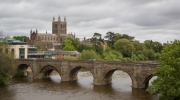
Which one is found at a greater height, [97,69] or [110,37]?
[110,37]

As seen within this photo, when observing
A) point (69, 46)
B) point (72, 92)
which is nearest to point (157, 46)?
point (69, 46)

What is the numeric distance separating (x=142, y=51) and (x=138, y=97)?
8282cm

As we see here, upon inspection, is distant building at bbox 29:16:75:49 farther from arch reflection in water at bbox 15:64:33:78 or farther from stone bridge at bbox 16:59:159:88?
stone bridge at bbox 16:59:159:88

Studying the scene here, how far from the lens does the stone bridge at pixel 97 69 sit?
50.5 metres

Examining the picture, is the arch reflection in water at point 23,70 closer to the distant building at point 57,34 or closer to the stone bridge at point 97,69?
the stone bridge at point 97,69

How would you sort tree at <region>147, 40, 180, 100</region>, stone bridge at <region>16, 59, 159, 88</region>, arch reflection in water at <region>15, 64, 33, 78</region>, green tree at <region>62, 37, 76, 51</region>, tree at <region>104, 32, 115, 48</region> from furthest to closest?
tree at <region>104, 32, 115, 48</region>
green tree at <region>62, 37, 76, 51</region>
arch reflection in water at <region>15, 64, 33, 78</region>
stone bridge at <region>16, 59, 159, 88</region>
tree at <region>147, 40, 180, 100</region>

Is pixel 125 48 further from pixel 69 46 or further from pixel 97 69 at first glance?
pixel 97 69

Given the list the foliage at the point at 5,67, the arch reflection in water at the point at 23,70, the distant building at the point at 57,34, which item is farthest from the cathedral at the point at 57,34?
the foliage at the point at 5,67

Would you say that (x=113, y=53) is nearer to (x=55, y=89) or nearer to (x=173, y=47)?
(x=55, y=89)

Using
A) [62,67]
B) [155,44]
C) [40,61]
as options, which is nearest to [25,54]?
[40,61]

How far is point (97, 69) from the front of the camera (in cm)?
5741

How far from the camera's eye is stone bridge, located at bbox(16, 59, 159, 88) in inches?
1987

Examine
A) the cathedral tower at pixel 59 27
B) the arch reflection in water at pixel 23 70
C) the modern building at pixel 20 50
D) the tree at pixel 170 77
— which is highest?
the cathedral tower at pixel 59 27

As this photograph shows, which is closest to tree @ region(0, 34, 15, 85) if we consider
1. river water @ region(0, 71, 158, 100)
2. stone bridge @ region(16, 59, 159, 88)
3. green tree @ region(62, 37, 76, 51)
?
river water @ region(0, 71, 158, 100)
